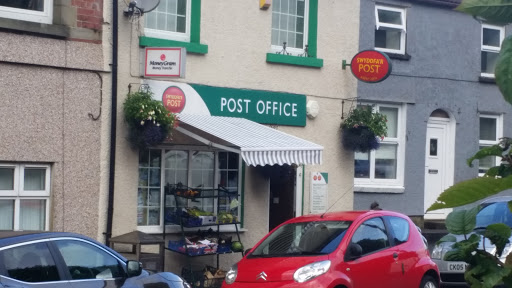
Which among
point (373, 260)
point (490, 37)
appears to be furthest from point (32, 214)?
point (490, 37)

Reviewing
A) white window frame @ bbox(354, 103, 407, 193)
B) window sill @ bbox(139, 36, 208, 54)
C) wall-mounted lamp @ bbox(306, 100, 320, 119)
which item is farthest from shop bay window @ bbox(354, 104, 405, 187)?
window sill @ bbox(139, 36, 208, 54)

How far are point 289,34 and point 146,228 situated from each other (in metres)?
4.59

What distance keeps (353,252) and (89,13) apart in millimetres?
5481

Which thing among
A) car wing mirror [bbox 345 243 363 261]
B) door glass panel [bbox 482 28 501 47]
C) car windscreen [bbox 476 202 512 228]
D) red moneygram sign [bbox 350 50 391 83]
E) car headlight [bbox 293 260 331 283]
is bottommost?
car headlight [bbox 293 260 331 283]

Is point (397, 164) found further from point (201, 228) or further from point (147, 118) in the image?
point (147, 118)

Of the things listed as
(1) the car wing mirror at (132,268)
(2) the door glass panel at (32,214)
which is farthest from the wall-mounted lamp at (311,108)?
(1) the car wing mirror at (132,268)

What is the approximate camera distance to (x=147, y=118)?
Result: 1253 cm

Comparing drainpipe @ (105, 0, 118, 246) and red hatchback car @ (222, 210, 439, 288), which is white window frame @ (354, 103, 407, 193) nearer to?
red hatchback car @ (222, 210, 439, 288)

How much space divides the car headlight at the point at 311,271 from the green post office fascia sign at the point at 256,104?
A: 15.2 ft

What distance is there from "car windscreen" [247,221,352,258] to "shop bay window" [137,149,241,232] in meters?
2.69

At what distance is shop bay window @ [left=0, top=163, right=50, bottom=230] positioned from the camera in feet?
38.2

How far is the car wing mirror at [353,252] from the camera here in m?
10.4

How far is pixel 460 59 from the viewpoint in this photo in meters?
18.0

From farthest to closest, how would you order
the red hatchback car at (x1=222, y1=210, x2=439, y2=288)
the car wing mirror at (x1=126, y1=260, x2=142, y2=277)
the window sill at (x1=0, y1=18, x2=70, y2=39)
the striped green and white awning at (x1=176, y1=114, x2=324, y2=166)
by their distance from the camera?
the striped green and white awning at (x1=176, y1=114, x2=324, y2=166), the window sill at (x1=0, y1=18, x2=70, y2=39), the red hatchback car at (x1=222, y1=210, x2=439, y2=288), the car wing mirror at (x1=126, y1=260, x2=142, y2=277)
